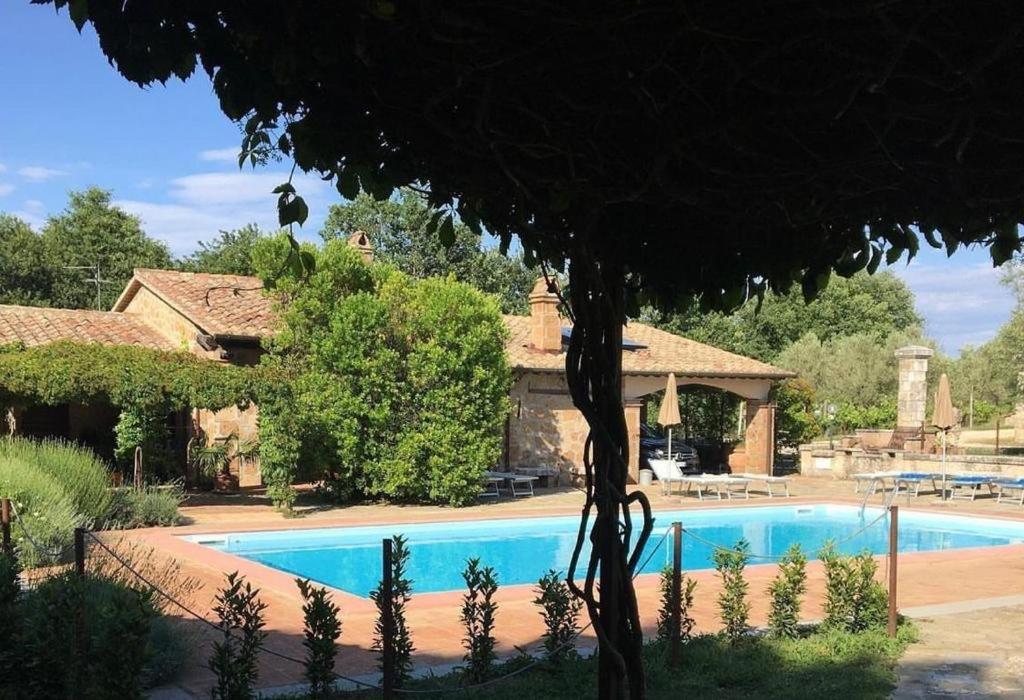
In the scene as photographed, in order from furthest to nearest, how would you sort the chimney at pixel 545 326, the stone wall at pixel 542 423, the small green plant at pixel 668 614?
the chimney at pixel 545 326, the stone wall at pixel 542 423, the small green plant at pixel 668 614

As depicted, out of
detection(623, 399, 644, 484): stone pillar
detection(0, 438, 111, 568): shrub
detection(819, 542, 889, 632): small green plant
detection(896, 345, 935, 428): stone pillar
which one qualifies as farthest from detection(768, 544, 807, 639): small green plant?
detection(896, 345, 935, 428): stone pillar

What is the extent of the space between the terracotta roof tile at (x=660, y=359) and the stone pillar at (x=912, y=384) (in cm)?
298

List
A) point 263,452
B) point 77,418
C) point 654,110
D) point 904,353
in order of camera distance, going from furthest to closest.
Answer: point 904,353, point 77,418, point 263,452, point 654,110

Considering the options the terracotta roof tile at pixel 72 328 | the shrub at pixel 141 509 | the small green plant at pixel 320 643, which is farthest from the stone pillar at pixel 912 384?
the small green plant at pixel 320 643

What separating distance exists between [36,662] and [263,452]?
39.4ft

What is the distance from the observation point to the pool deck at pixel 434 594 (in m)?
7.23

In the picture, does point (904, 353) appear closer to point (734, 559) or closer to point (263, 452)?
point (263, 452)

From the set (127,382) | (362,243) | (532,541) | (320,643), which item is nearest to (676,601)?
(320,643)

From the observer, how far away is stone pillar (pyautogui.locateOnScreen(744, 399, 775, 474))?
1003 inches

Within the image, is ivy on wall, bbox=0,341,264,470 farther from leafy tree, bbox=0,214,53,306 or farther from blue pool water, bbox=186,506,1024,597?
leafy tree, bbox=0,214,53,306

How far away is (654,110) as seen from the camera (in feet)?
6.92

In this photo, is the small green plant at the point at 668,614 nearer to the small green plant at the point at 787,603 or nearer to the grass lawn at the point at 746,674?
the grass lawn at the point at 746,674

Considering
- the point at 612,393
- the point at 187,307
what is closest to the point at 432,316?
the point at 187,307

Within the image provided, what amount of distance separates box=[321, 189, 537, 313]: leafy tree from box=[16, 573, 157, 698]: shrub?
109ft
